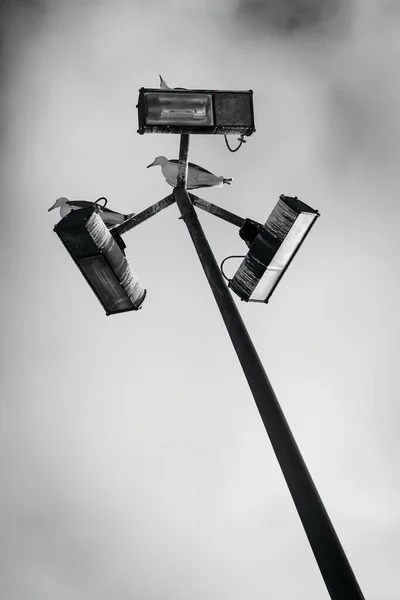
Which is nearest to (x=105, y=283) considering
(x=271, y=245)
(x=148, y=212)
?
(x=148, y=212)

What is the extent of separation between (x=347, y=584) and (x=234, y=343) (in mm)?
1514

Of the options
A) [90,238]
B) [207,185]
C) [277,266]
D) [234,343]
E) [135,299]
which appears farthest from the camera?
[207,185]

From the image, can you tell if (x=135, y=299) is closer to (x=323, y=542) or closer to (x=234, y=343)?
(x=234, y=343)

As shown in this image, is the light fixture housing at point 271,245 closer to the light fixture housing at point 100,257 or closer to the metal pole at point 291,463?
the metal pole at point 291,463

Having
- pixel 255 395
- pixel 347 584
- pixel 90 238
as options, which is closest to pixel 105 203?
pixel 90 238

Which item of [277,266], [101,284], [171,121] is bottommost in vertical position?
[101,284]

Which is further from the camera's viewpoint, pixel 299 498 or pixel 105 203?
pixel 105 203

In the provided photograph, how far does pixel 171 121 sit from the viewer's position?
473cm

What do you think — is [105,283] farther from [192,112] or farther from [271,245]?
[192,112]

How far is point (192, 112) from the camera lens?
4.78m

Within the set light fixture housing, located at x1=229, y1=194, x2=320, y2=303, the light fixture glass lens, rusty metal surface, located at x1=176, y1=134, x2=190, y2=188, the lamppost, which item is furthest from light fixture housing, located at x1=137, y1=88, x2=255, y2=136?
→ the light fixture glass lens

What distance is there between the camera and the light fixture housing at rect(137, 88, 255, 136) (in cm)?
474

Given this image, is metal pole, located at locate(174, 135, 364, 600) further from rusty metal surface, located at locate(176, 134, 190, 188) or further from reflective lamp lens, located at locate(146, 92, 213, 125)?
reflective lamp lens, located at locate(146, 92, 213, 125)

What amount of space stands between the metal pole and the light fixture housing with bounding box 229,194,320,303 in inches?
20.8
